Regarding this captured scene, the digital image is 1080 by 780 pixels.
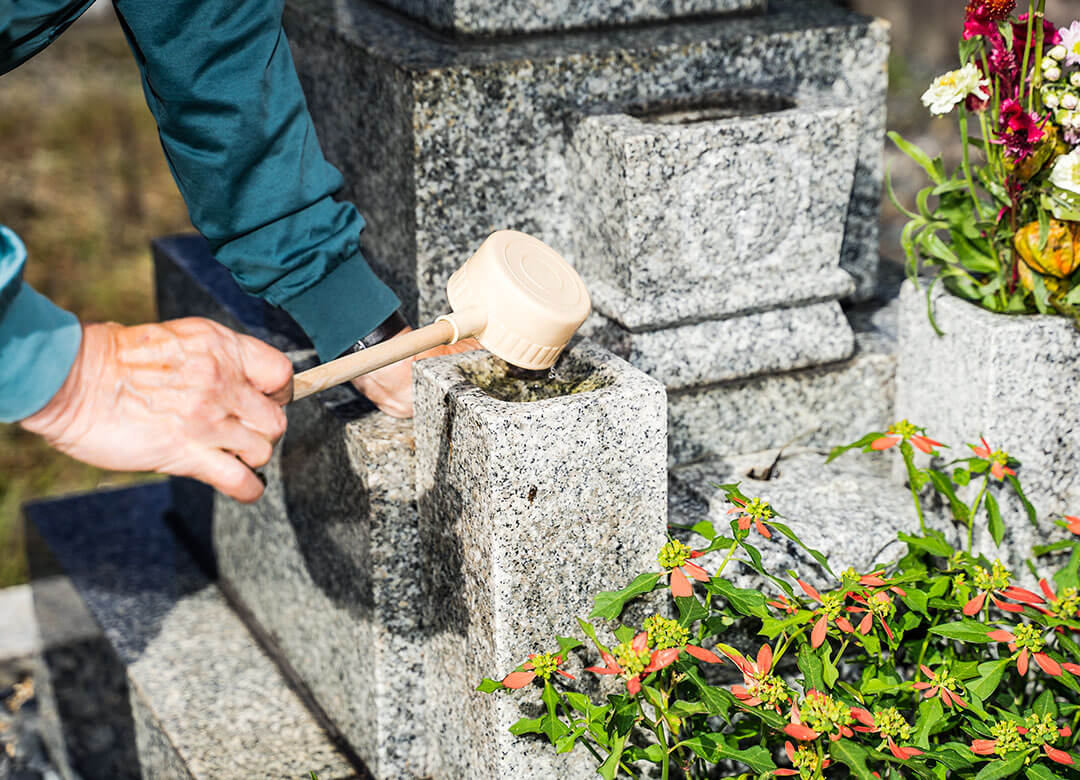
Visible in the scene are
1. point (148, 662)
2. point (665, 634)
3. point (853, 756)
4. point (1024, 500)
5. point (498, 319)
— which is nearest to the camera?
point (853, 756)

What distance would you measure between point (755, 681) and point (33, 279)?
5.12 metres

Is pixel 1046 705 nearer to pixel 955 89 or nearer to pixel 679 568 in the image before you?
pixel 679 568

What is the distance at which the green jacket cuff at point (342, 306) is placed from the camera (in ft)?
6.89

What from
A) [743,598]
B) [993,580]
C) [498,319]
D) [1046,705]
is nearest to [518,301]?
[498,319]

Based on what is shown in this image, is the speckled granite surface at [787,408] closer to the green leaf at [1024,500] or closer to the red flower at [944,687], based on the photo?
the green leaf at [1024,500]

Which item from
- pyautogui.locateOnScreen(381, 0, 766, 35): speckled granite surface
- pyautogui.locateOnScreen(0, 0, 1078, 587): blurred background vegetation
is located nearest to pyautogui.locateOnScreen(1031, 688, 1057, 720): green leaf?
pyautogui.locateOnScreen(381, 0, 766, 35): speckled granite surface

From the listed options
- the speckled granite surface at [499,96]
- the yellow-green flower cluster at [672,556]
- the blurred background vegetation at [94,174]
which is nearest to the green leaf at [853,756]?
the yellow-green flower cluster at [672,556]

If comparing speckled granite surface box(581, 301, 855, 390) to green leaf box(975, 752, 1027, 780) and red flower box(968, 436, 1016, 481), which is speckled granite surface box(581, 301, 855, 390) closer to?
red flower box(968, 436, 1016, 481)

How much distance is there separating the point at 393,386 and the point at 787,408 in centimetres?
82

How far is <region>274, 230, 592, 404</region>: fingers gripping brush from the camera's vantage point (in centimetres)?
176

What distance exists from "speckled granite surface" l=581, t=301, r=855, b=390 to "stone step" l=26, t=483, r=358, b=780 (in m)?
0.96

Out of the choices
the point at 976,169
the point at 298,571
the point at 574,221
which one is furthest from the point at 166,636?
the point at 976,169

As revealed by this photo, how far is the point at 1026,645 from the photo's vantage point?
1719 millimetres

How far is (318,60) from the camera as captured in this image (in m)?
2.61
